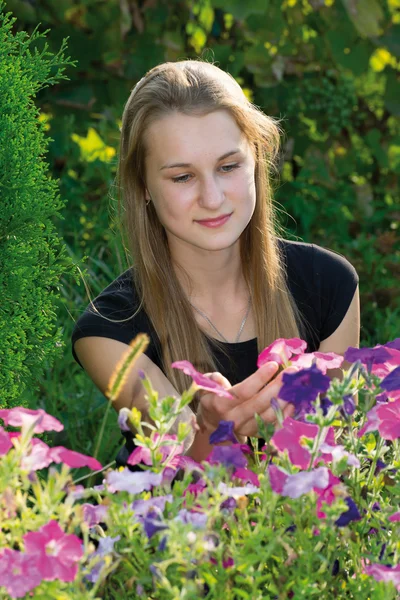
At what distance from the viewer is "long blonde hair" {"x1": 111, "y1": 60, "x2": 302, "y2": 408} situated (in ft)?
6.93

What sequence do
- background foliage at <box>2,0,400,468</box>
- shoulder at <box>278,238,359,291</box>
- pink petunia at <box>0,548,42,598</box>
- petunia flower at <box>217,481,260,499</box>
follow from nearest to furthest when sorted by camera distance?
pink petunia at <box>0,548,42,598</box> → petunia flower at <box>217,481,260,499</box> → shoulder at <box>278,238,359,291</box> → background foliage at <box>2,0,400,468</box>

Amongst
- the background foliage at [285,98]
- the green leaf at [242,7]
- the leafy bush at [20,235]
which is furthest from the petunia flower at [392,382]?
the green leaf at [242,7]

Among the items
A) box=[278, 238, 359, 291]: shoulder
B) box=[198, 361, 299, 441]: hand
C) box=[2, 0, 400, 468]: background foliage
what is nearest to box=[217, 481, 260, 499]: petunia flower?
box=[198, 361, 299, 441]: hand

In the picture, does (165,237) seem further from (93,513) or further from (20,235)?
(93,513)

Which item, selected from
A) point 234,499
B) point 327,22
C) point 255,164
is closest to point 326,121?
point 327,22

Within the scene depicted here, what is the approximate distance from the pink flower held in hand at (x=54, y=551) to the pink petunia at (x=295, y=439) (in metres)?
0.27

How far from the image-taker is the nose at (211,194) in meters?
1.95

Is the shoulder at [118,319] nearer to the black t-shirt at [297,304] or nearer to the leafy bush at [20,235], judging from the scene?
the black t-shirt at [297,304]

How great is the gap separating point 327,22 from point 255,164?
1.74 meters

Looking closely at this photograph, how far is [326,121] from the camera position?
13.1 feet

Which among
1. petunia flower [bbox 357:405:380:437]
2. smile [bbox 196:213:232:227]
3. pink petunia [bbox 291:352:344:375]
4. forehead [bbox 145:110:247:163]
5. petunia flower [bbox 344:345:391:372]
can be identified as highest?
forehead [bbox 145:110:247:163]

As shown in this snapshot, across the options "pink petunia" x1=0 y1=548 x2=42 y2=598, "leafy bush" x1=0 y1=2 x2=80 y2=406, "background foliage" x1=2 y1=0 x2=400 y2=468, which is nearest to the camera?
"pink petunia" x1=0 y1=548 x2=42 y2=598

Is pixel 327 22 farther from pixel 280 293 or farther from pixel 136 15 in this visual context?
pixel 280 293

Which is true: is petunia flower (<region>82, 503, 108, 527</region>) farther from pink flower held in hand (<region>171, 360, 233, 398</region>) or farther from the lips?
the lips
